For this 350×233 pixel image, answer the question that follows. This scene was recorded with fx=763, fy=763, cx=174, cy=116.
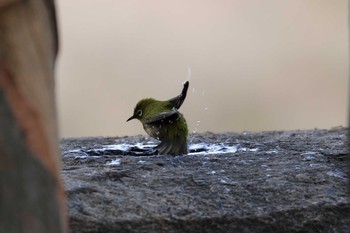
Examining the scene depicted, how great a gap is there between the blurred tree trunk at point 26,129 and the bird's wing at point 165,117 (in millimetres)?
1800

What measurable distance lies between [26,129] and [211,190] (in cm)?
124

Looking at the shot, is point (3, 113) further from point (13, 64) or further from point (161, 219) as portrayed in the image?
point (161, 219)

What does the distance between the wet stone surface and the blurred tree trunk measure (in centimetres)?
69

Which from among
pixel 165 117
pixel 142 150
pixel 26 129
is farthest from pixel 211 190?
pixel 26 129

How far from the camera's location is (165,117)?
364cm

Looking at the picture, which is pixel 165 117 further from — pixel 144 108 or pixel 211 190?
pixel 211 190

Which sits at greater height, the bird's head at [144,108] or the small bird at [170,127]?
the bird's head at [144,108]

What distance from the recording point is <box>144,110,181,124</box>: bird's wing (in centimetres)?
363

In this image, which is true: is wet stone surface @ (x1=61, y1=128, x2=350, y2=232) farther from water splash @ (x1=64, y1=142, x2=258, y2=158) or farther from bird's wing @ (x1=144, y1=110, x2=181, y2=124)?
bird's wing @ (x1=144, y1=110, x2=181, y2=124)

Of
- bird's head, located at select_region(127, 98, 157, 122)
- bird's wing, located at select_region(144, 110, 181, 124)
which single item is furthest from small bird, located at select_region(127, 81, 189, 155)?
bird's head, located at select_region(127, 98, 157, 122)

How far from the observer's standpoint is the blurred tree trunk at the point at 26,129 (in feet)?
5.52

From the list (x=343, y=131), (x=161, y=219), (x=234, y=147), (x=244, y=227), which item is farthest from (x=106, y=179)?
(x=343, y=131)

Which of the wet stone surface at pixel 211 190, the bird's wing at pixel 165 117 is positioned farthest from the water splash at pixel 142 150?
the bird's wing at pixel 165 117

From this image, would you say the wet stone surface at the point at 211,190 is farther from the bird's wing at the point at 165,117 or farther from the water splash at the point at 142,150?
the bird's wing at the point at 165,117
